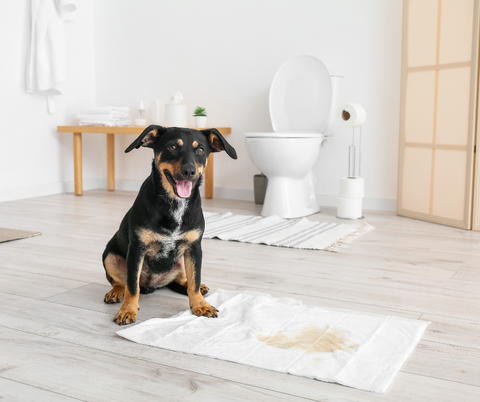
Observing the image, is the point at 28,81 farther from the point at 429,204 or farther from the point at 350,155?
the point at 429,204

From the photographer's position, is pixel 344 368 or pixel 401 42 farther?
pixel 401 42

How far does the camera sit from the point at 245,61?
4.14 metres

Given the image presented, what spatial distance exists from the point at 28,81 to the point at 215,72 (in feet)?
4.87

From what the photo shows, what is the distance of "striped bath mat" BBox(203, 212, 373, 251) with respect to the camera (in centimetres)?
269

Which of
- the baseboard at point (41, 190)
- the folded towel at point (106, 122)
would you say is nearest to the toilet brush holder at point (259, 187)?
the folded towel at point (106, 122)

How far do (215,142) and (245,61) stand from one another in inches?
105

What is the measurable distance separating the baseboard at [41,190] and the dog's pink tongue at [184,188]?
306 cm

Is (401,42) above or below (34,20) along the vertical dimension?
below

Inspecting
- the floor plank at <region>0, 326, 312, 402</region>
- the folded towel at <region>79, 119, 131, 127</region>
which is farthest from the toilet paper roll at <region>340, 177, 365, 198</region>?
the floor plank at <region>0, 326, 312, 402</region>

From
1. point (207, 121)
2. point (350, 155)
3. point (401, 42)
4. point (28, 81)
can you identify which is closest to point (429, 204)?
point (350, 155)

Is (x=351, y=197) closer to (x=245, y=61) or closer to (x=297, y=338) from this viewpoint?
(x=245, y=61)

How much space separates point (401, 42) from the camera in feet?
11.6

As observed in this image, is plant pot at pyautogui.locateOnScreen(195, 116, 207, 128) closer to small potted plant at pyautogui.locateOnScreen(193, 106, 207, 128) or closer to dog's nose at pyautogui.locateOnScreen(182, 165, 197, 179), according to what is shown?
small potted plant at pyautogui.locateOnScreen(193, 106, 207, 128)

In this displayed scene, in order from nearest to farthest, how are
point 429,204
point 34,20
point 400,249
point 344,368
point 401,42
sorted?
point 344,368
point 400,249
point 429,204
point 401,42
point 34,20
